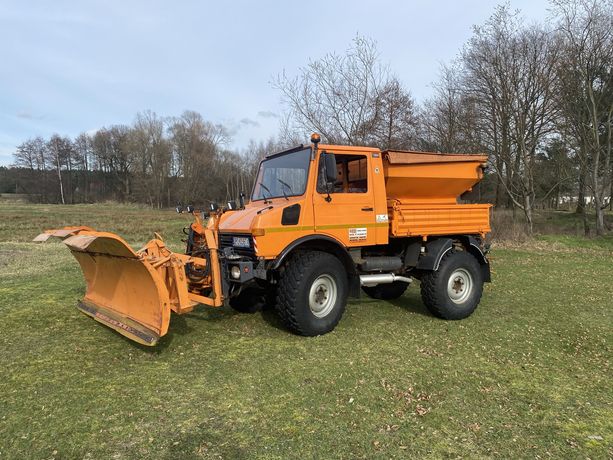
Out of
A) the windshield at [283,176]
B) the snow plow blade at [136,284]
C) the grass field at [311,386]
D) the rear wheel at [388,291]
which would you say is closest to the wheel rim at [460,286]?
the grass field at [311,386]

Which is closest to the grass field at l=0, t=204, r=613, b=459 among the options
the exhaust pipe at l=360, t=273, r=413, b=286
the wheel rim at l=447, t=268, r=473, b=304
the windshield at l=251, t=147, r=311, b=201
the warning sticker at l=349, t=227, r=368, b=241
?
the wheel rim at l=447, t=268, r=473, b=304

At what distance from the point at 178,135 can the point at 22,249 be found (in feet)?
132

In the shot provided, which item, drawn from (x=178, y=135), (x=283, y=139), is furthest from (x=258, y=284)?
(x=178, y=135)

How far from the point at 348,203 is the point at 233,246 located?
1614mm

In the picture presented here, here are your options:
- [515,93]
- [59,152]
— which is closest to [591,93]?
[515,93]

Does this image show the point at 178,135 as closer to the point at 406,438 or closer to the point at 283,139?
the point at 283,139

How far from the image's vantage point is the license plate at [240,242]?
5322 mm

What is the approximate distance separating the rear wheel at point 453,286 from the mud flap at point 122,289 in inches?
151

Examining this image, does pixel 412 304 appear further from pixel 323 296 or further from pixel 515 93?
pixel 515 93

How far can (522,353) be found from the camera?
16.8ft

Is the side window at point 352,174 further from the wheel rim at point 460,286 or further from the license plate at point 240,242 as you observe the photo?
the wheel rim at point 460,286

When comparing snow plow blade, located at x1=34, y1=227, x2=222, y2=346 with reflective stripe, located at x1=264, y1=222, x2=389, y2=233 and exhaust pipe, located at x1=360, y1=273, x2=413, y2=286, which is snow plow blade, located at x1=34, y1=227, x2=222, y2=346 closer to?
reflective stripe, located at x1=264, y1=222, x2=389, y2=233

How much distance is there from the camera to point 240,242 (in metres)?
5.43

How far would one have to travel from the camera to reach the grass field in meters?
3.22
